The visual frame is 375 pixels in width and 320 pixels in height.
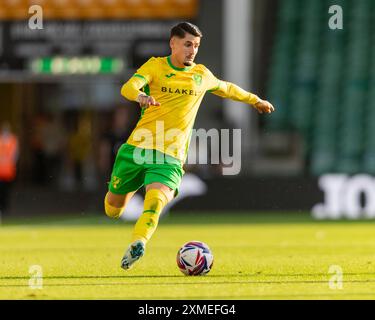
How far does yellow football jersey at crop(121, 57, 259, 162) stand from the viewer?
905 centimetres

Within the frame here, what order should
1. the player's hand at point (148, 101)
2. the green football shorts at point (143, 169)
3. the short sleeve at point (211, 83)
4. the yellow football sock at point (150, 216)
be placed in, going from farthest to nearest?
the short sleeve at point (211, 83) < the green football shorts at point (143, 169) < the yellow football sock at point (150, 216) < the player's hand at point (148, 101)

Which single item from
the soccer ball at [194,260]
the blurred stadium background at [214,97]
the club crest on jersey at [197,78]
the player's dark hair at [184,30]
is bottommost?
the soccer ball at [194,260]

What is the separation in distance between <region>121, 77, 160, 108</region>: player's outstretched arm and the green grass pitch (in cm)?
132

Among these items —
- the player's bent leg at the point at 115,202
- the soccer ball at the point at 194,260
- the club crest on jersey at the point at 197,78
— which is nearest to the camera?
the soccer ball at the point at 194,260

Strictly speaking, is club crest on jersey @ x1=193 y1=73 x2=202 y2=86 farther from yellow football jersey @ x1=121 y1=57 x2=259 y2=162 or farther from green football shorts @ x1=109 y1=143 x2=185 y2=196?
green football shorts @ x1=109 y1=143 x2=185 y2=196

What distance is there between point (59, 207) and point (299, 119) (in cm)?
692

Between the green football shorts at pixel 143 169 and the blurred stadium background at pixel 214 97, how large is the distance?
372 inches

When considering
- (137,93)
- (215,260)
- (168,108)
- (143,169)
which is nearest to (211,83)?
(168,108)

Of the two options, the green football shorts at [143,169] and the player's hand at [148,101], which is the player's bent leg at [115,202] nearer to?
the green football shorts at [143,169]

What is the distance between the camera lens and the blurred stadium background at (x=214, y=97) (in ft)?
64.4

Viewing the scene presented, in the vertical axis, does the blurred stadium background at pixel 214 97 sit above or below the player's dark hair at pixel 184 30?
above

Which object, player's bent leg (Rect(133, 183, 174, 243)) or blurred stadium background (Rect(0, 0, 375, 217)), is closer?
player's bent leg (Rect(133, 183, 174, 243))

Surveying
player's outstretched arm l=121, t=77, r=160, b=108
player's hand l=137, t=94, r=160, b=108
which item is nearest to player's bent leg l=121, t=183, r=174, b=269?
player's outstretched arm l=121, t=77, r=160, b=108

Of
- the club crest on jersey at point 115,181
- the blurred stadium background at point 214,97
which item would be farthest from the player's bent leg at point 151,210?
the blurred stadium background at point 214,97
